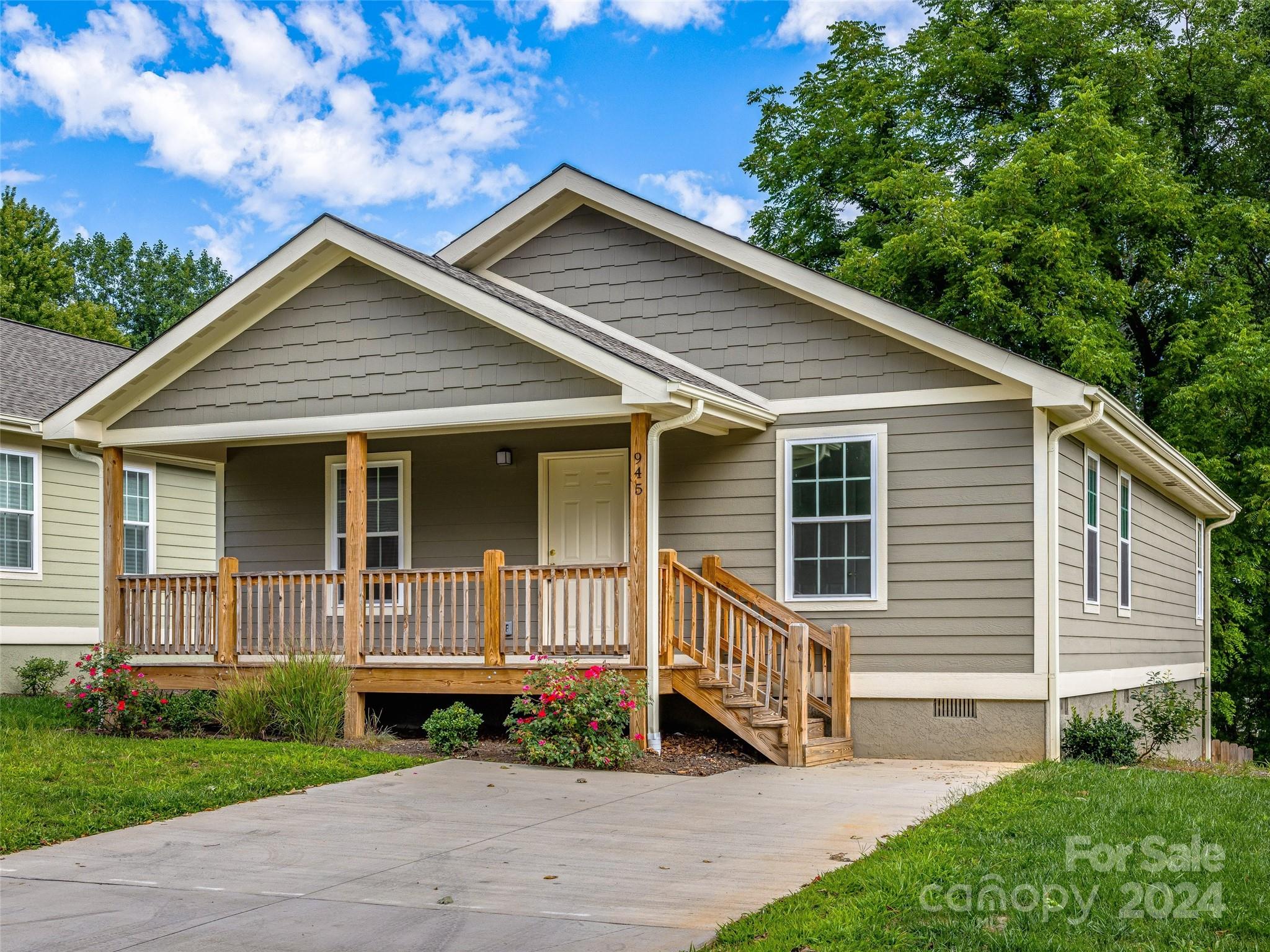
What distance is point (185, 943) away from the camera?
18.1 feet

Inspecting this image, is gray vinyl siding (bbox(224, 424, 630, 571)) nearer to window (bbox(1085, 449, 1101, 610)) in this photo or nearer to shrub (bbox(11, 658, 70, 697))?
shrub (bbox(11, 658, 70, 697))

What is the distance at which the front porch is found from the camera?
38.1ft

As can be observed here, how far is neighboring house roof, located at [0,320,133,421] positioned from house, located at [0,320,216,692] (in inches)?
1.1

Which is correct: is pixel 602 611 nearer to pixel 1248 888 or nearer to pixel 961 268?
pixel 1248 888

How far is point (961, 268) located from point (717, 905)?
52.5 ft

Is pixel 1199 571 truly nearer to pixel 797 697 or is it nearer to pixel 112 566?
pixel 797 697

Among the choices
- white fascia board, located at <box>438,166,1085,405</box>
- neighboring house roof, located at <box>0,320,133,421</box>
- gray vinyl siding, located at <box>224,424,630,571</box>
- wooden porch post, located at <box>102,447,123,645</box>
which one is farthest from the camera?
neighboring house roof, located at <box>0,320,133,421</box>

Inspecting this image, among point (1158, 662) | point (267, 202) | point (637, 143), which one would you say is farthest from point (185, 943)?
point (267, 202)

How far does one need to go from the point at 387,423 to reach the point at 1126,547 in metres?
8.77

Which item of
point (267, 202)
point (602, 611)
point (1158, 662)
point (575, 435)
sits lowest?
point (1158, 662)

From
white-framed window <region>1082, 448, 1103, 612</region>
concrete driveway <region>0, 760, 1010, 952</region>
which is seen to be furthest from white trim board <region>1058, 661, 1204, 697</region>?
concrete driveway <region>0, 760, 1010, 952</region>

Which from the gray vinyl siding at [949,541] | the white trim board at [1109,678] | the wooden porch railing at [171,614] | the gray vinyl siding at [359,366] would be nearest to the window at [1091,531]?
the white trim board at [1109,678]

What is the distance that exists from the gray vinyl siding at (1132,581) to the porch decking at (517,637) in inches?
94.8

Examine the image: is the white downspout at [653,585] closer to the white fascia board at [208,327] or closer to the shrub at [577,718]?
the shrub at [577,718]
